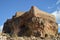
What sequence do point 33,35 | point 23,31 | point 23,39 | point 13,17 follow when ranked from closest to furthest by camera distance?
point 23,39 → point 33,35 → point 23,31 → point 13,17

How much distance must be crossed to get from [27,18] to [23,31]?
3525 mm

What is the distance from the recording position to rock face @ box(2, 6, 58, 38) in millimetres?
47875

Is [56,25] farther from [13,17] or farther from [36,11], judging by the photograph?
[13,17]

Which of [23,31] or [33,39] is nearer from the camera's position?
[33,39]

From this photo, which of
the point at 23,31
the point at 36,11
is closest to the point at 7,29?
the point at 23,31

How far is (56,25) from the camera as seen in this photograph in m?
53.6

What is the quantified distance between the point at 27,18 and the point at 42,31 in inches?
234

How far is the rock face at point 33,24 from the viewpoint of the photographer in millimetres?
47875

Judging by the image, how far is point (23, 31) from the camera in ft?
165

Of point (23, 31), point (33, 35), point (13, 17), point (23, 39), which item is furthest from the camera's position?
point (13, 17)

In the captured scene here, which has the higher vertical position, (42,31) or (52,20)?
(52,20)

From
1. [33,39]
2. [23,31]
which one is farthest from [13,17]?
[33,39]

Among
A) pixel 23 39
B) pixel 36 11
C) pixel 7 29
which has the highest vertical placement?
pixel 36 11

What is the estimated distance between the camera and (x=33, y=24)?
4831cm
